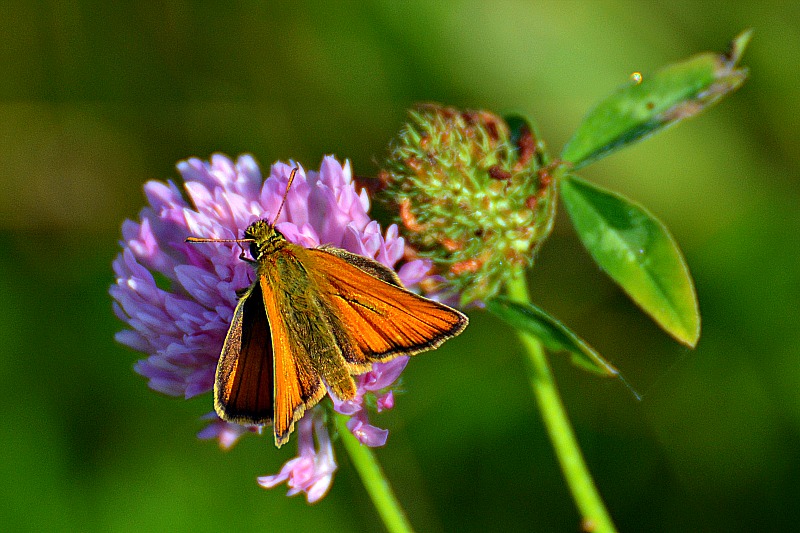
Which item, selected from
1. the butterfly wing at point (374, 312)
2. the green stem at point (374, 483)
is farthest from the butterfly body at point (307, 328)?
the green stem at point (374, 483)

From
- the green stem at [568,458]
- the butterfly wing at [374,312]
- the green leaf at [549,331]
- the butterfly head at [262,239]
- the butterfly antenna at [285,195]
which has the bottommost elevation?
the green stem at [568,458]

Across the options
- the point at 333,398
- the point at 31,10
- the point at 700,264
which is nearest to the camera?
the point at 333,398

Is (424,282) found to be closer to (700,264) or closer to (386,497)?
(386,497)

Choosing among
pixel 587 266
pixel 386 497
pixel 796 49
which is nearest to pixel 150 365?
pixel 386 497

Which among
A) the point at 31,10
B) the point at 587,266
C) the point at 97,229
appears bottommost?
the point at 587,266

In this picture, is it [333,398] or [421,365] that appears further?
[421,365]

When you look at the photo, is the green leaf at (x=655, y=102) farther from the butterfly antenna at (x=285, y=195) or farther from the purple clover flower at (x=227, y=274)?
the butterfly antenna at (x=285, y=195)
